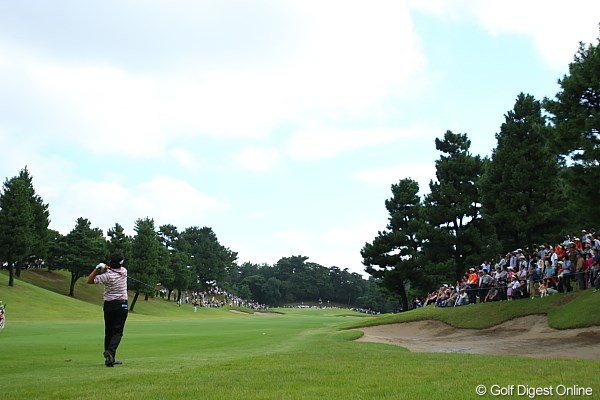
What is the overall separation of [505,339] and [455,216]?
21.7 m

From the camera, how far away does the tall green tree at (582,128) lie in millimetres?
16562

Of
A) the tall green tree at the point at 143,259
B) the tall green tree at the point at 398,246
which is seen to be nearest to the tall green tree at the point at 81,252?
the tall green tree at the point at 143,259

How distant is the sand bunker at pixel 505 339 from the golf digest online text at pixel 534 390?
7779 millimetres

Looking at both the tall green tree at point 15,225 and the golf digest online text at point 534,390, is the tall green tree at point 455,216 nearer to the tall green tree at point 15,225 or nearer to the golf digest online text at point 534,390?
the golf digest online text at point 534,390

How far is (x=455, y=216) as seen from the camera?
40906 mm

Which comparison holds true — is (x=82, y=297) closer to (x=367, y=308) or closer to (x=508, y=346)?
(x=508, y=346)

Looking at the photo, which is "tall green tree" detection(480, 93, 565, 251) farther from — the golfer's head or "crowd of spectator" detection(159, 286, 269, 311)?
"crowd of spectator" detection(159, 286, 269, 311)

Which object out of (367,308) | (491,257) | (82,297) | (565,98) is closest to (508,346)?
(565,98)

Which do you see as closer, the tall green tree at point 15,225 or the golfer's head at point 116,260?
the golfer's head at point 116,260

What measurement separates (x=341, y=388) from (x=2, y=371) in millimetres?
6554

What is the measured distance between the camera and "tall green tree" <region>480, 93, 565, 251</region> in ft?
104

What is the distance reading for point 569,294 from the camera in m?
22.5

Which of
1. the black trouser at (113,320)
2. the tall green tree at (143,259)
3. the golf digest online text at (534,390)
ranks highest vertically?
the tall green tree at (143,259)

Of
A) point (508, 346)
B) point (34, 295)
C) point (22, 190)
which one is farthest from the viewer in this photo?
point (22, 190)
